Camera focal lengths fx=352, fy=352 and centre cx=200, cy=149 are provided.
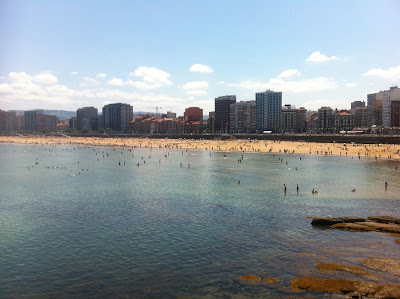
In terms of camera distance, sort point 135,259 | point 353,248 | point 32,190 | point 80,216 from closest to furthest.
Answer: point 135,259 < point 353,248 < point 80,216 < point 32,190

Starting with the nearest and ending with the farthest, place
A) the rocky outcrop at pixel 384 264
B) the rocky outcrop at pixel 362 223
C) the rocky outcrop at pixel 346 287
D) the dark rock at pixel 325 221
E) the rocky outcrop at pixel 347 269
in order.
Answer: the rocky outcrop at pixel 346 287, the rocky outcrop at pixel 347 269, the rocky outcrop at pixel 384 264, the rocky outcrop at pixel 362 223, the dark rock at pixel 325 221

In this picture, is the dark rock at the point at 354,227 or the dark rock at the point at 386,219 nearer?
the dark rock at the point at 354,227

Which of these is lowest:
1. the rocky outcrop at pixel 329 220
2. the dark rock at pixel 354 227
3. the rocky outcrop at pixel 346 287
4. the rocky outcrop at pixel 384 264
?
the rocky outcrop at pixel 346 287

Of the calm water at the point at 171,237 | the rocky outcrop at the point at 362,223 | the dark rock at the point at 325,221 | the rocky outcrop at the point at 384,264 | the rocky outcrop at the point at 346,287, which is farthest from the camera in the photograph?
the dark rock at the point at 325,221

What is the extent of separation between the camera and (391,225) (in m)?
30.7

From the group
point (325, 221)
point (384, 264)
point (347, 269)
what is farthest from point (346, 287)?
point (325, 221)

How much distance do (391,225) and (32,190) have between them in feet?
151

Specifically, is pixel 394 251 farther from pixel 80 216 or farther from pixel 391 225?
pixel 80 216

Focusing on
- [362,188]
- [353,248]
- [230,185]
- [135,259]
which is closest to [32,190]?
[230,185]

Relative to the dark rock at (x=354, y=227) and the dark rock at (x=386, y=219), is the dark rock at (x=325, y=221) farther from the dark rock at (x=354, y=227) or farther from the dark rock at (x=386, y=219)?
the dark rock at (x=386, y=219)

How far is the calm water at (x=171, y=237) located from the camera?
20406 mm

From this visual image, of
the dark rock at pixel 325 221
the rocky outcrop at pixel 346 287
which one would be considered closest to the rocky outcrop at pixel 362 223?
the dark rock at pixel 325 221

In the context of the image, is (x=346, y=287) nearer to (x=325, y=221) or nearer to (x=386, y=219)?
(x=325, y=221)

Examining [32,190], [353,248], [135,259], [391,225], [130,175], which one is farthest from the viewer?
[130,175]
